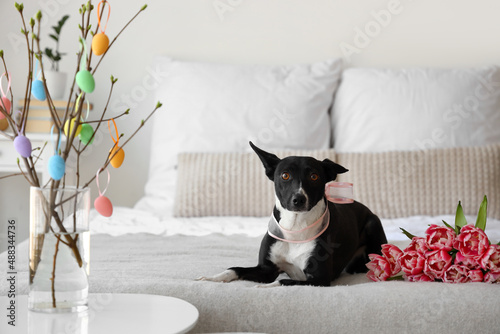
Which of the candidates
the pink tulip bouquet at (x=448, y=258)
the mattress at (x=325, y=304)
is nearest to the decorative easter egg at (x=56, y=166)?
the mattress at (x=325, y=304)

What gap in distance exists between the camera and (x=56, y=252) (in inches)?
38.1

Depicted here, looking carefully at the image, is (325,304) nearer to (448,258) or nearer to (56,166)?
(448,258)

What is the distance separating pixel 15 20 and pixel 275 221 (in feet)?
6.56

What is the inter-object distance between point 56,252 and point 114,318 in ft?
0.48

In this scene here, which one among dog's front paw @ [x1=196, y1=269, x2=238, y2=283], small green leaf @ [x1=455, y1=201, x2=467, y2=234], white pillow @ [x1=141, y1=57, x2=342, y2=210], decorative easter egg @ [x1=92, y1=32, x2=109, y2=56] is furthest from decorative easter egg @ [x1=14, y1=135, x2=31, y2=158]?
white pillow @ [x1=141, y1=57, x2=342, y2=210]

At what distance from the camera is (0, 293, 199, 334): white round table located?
0.94 m

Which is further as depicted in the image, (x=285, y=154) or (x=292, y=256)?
(x=285, y=154)

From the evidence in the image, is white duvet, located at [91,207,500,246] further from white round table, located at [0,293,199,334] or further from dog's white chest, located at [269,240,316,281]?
white round table, located at [0,293,199,334]

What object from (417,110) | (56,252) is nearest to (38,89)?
(56,252)

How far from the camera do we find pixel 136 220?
7.18 feet

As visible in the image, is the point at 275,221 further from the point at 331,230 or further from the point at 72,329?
the point at 72,329

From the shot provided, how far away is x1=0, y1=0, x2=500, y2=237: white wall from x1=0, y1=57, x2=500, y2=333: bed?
0.19m

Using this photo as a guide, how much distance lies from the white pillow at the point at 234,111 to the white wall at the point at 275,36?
228mm

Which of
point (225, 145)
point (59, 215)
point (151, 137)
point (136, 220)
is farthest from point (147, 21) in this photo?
point (59, 215)
